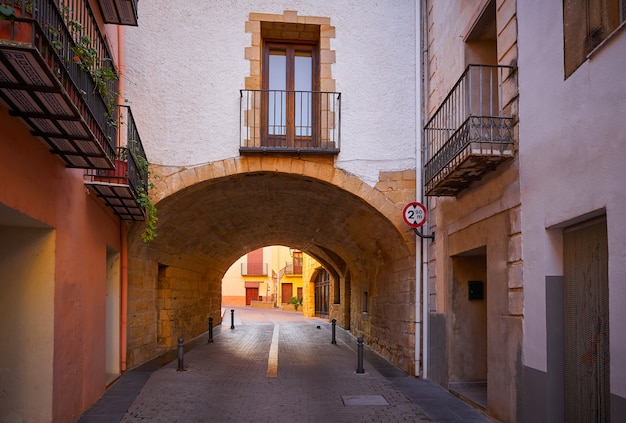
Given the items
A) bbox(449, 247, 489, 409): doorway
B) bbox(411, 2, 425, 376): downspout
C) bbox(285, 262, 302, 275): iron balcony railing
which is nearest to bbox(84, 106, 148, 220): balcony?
bbox(411, 2, 425, 376): downspout

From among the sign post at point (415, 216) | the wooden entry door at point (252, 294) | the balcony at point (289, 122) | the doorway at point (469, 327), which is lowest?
the wooden entry door at point (252, 294)

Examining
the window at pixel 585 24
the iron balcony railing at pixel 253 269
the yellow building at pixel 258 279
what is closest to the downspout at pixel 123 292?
the window at pixel 585 24

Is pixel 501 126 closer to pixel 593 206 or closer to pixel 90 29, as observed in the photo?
pixel 593 206

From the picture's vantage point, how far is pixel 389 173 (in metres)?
11.4

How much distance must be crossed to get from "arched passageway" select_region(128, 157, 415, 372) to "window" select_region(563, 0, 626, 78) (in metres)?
5.62

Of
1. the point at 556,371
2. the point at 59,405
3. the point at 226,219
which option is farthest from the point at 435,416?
the point at 226,219

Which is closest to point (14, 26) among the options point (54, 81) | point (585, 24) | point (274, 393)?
point (54, 81)

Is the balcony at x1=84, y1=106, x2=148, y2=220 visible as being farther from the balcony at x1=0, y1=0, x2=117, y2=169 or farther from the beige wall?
the beige wall

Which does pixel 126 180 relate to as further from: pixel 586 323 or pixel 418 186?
pixel 586 323

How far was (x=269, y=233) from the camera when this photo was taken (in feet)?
67.7

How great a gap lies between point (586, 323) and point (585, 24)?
2.63 m

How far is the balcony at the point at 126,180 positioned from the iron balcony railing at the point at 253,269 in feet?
146

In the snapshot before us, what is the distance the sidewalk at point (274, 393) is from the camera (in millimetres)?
7992

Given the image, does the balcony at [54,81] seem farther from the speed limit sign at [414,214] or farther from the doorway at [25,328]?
the speed limit sign at [414,214]
